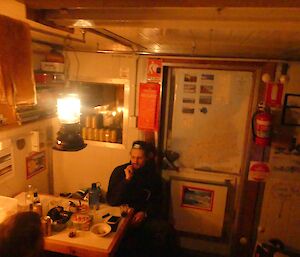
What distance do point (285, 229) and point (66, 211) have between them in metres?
2.12

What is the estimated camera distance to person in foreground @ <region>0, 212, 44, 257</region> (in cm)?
113

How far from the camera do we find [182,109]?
2654 mm

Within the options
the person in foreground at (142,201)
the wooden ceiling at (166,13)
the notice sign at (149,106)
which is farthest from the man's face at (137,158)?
the wooden ceiling at (166,13)

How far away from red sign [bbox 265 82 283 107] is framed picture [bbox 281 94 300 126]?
7 centimetres

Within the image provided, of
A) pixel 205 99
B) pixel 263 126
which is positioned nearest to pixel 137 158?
pixel 205 99

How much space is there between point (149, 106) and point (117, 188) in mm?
854

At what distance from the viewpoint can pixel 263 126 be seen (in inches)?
89.0

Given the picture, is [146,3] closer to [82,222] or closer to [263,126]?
[82,222]

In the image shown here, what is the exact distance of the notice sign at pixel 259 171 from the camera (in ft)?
8.23

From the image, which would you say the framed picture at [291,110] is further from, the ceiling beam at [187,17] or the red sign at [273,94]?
the ceiling beam at [187,17]

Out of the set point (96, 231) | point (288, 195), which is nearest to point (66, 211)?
point (96, 231)

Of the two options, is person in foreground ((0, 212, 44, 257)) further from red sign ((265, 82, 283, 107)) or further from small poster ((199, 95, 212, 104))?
red sign ((265, 82, 283, 107))

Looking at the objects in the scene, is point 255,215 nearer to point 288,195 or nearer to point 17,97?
point 288,195

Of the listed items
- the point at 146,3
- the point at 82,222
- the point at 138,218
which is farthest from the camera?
the point at 138,218
